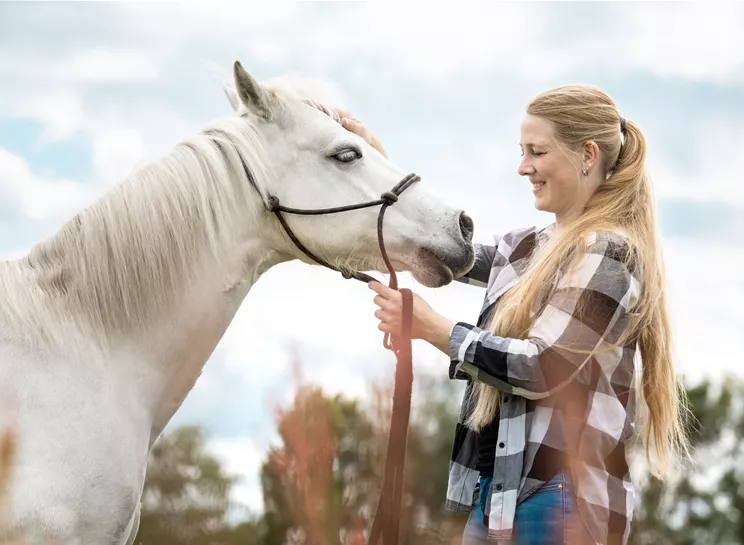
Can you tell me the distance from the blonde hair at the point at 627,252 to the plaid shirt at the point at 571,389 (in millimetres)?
67

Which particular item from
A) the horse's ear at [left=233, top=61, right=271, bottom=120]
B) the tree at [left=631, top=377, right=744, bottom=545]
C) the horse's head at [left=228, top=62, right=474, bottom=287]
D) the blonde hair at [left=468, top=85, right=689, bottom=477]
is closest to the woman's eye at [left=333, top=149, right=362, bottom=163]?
the horse's head at [left=228, top=62, right=474, bottom=287]

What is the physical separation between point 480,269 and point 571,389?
3.10 ft

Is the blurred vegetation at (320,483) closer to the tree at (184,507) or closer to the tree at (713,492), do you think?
the tree at (184,507)

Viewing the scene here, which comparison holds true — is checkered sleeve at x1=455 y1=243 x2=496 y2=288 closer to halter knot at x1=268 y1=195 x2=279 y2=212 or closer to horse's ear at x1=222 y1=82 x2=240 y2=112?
halter knot at x1=268 y1=195 x2=279 y2=212

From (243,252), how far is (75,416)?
85 centimetres

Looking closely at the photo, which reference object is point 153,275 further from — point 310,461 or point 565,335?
point 310,461

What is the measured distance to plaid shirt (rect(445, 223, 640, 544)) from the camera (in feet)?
8.41

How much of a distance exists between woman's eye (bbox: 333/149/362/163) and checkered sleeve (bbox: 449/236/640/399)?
2.94 feet

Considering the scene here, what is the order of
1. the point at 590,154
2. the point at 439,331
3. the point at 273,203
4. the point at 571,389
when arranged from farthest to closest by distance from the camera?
1. the point at 273,203
2. the point at 590,154
3. the point at 439,331
4. the point at 571,389

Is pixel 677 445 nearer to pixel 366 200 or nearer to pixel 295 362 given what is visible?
pixel 366 200

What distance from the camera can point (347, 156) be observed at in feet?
10.2

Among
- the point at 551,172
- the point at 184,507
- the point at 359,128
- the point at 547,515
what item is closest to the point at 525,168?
the point at 551,172

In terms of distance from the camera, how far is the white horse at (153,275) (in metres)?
2.52

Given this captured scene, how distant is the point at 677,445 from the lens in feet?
Answer: 9.82
